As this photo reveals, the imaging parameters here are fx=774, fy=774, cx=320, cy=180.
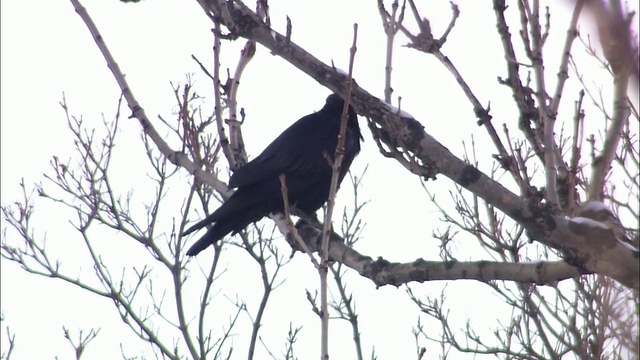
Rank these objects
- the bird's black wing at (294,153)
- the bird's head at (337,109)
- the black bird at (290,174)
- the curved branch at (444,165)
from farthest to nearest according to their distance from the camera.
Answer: the bird's head at (337,109)
the bird's black wing at (294,153)
the black bird at (290,174)
the curved branch at (444,165)

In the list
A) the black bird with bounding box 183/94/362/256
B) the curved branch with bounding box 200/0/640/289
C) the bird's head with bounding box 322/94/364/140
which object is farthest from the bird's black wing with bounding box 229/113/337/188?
the curved branch with bounding box 200/0/640/289

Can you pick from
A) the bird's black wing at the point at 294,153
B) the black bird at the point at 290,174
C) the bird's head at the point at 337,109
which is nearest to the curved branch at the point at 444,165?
the black bird at the point at 290,174

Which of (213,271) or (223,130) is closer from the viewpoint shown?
(223,130)

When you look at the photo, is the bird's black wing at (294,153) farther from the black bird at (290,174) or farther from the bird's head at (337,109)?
the bird's head at (337,109)

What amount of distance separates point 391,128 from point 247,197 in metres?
2.37

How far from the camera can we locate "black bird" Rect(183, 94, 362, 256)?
212 inches

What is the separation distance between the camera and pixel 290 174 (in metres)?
6.00

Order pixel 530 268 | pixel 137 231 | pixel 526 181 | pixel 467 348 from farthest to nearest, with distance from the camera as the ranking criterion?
1. pixel 137 231
2. pixel 467 348
3. pixel 526 181
4. pixel 530 268

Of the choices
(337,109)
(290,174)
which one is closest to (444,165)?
(290,174)

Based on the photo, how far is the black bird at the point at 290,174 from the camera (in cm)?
538

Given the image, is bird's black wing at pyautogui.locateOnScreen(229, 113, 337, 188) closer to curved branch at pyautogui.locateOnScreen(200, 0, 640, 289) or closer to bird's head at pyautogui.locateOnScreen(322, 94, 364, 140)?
bird's head at pyautogui.locateOnScreen(322, 94, 364, 140)

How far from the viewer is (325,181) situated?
6.05 metres

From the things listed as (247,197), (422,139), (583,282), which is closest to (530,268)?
(422,139)

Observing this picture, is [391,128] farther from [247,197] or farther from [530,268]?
[247,197]
